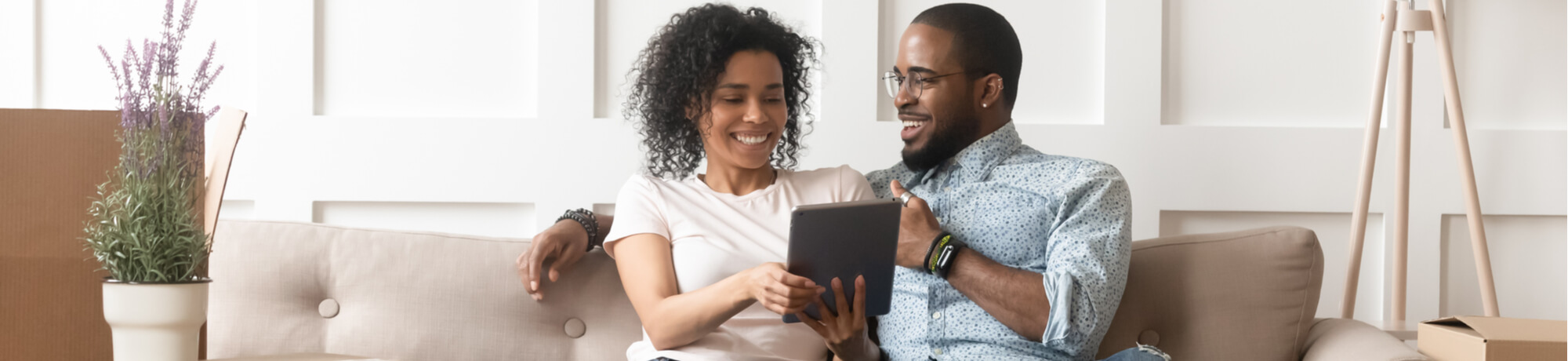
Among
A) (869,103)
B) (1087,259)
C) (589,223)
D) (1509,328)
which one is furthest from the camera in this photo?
(869,103)

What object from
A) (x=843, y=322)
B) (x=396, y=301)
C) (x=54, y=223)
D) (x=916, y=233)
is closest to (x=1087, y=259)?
(x=916, y=233)

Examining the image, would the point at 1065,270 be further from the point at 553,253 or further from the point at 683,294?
the point at 553,253

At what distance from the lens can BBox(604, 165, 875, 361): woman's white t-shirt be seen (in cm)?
149

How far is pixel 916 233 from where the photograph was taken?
1524 millimetres

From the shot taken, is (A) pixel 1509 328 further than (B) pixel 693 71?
No

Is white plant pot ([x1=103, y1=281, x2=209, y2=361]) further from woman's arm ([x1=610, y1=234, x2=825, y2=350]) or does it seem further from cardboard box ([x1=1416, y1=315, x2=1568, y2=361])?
cardboard box ([x1=1416, y1=315, x2=1568, y2=361])

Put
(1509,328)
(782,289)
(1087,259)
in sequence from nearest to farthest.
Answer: (782,289), (1509,328), (1087,259)

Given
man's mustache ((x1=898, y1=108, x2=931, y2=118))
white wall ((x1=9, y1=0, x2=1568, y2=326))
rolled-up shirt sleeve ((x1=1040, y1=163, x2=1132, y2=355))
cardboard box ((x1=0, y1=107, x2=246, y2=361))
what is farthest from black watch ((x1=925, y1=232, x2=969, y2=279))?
cardboard box ((x1=0, y1=107, x2=246, y2=361))

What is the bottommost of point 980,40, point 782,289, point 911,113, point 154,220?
point 782,289

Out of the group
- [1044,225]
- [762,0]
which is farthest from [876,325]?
[762,0]

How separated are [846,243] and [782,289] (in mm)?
102

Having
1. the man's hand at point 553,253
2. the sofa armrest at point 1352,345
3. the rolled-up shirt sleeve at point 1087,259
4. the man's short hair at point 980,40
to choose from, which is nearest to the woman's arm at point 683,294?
the man's hand at point 553,253

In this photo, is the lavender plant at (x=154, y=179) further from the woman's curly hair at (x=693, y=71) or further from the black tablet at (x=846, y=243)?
the woman's curly hair at (x=693, y=71)

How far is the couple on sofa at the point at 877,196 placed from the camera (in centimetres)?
146
